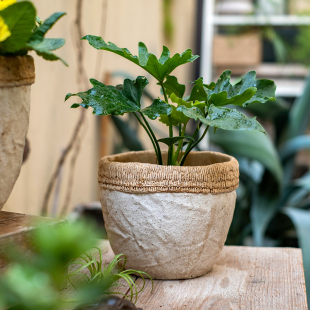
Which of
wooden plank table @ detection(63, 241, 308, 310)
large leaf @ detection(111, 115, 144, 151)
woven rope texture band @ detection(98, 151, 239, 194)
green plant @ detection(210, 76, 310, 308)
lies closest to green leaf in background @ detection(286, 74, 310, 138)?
green plant @ detection(210, 76, 310, 308)

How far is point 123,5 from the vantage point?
185cm

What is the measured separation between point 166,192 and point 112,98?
0.46ft

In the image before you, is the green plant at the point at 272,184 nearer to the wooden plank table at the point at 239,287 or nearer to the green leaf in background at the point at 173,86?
the wooden plank table at the point at 239,287

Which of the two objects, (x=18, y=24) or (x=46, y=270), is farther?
(x=18, y=24)

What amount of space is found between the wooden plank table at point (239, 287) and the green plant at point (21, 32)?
32 cm

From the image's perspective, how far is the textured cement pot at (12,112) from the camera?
0.42m

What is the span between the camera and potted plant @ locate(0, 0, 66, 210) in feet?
1.25

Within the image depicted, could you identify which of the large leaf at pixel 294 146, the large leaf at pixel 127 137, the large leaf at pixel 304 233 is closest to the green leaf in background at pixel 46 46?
the large leaf at pixel 304 233

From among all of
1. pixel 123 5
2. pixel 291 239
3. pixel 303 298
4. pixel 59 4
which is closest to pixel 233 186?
pixel 303 298

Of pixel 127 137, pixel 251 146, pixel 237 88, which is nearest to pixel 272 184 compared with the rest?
pixel 251 146

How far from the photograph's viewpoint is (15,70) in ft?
1.38

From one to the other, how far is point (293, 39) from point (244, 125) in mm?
3171

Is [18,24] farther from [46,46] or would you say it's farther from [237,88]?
[237,88]

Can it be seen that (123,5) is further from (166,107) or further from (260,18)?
(260,18)
